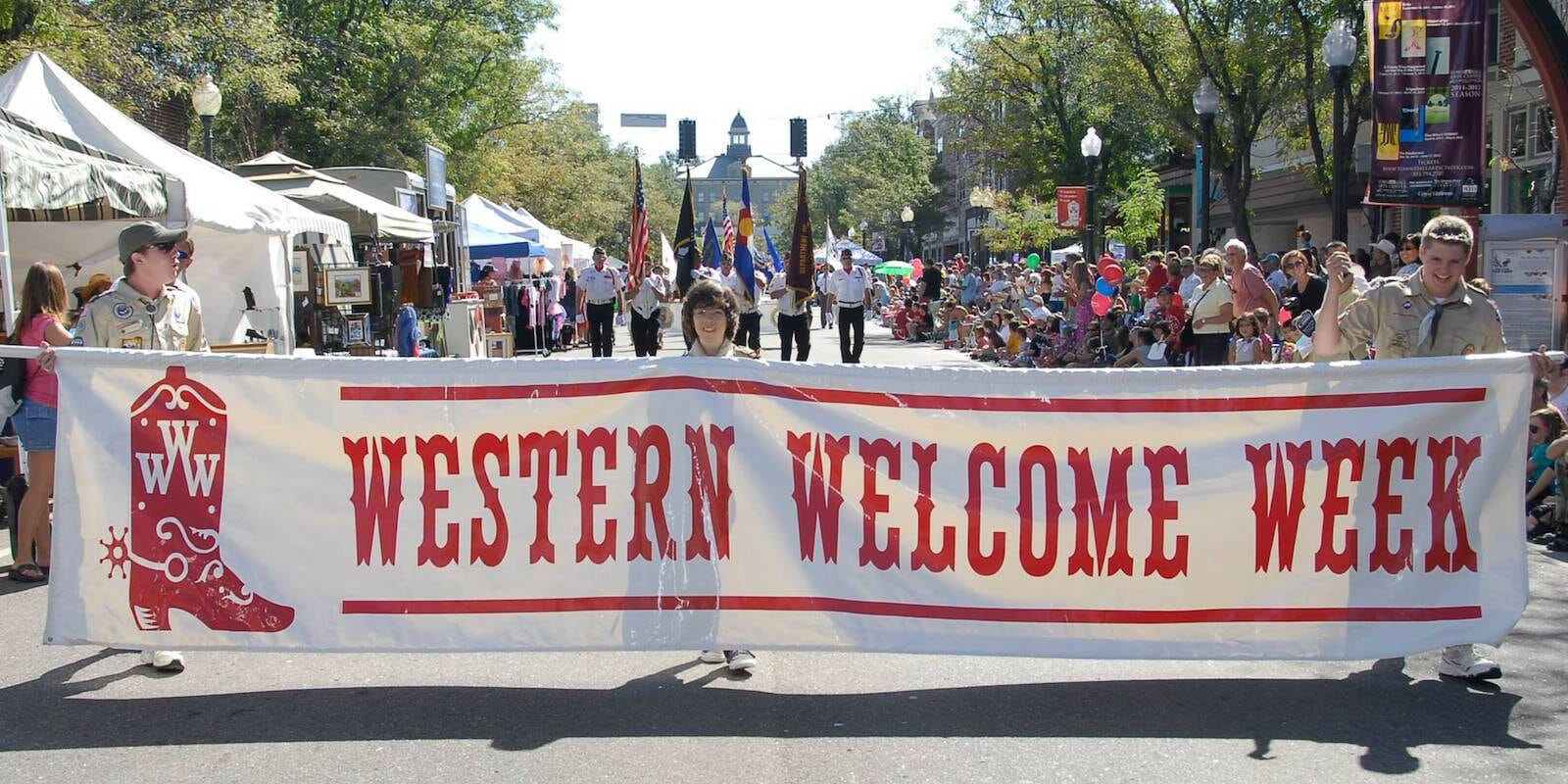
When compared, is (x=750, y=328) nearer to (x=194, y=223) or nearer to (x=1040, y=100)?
(x=194, y=223)

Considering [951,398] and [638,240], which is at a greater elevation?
[638,240]

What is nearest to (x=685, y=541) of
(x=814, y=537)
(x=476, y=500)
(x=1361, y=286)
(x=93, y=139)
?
(x=814, y=537)

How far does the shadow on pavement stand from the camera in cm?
477

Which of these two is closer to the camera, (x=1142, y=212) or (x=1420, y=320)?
(x=1420, y=320)

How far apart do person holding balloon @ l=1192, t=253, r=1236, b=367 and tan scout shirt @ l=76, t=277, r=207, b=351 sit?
9734 millimetres

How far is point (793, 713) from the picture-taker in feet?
16.4

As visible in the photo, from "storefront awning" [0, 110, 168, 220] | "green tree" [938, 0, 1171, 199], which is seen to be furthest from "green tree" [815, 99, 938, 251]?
"storefront awning" [0, 110, 168, 220]

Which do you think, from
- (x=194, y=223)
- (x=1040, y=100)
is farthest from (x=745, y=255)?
(x=1040, y=100)

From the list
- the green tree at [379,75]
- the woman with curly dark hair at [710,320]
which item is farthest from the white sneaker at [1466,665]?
the green tree at [379,75]

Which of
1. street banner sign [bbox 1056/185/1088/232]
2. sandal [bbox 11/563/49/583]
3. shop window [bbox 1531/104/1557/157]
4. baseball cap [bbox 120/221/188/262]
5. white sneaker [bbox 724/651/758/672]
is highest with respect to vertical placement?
shop window [bbox 1531/104/1557/157]

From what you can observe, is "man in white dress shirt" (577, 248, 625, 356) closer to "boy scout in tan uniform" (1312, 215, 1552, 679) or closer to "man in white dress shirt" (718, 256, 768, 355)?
"man in white dress shirt" (718, 256, 768, 355)

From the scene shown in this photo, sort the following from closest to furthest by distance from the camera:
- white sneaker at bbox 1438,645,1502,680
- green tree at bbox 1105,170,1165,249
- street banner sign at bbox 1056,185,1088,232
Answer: white sneaker at bbox 1438,645,1502,680 → street banner sign at bbox 1056,185,1088,232 → green tree at bbox 1105,170,1165,249

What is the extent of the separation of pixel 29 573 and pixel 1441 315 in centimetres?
690

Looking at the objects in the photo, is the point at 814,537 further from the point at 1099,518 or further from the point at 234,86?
the point at 234,86
